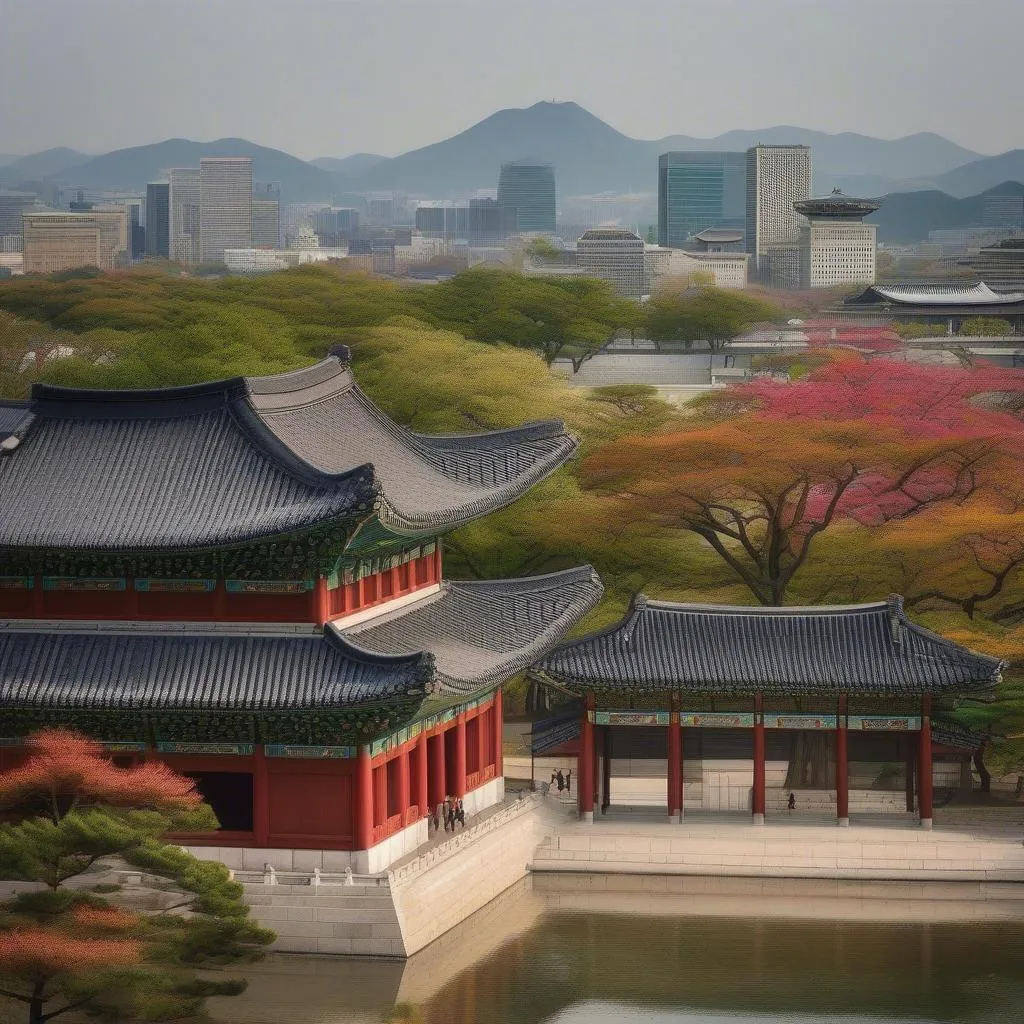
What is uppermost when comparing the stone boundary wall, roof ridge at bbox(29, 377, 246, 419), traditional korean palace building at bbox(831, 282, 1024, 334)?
roof ridge at bbox(29, 377, 246, 419)

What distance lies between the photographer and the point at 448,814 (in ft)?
106

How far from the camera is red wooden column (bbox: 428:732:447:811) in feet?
106

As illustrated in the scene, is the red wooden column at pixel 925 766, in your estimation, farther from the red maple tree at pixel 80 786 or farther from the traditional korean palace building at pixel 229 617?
the red maple tree at pixel 80 786

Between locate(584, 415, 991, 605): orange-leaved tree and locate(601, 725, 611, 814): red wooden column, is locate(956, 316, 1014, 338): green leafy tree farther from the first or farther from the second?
locate(601, 725, 611, 814): red wooden column

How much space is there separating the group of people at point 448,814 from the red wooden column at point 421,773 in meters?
0.89

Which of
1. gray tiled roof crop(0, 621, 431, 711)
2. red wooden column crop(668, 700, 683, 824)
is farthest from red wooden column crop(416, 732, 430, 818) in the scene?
red wooden column crop(668, 700, 683, 824)

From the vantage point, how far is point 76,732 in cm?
2855

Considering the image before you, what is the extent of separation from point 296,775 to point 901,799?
35.8 ft

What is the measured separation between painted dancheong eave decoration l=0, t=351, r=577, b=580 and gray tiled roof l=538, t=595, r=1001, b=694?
114 inches

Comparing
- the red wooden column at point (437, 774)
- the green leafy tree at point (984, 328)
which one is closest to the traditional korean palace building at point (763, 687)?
the red wooden column at point (437, 774)

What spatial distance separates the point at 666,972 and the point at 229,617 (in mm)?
7361

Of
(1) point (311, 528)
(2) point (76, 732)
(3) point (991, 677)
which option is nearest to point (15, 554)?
(2) point (76, 732)

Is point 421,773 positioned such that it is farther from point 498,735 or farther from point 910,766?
point 910,766

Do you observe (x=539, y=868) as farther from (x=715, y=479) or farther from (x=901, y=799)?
(x=715, y=479)
